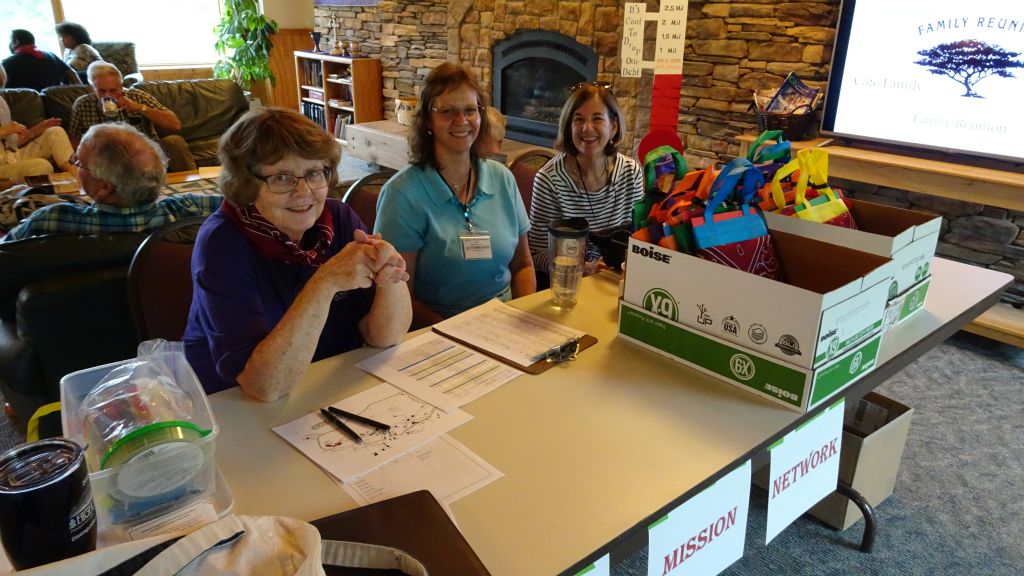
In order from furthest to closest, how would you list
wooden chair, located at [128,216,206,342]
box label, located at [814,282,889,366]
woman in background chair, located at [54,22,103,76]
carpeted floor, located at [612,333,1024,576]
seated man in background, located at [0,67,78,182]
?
woman in background chair, located at [54,22,103,76] < seated man in background, located at [0,67,78,182] < carpeted floor, located at [612,333,1024,576] < wooden chair, located at [128,216,206,342] < box label, located at [814,282,889,366]

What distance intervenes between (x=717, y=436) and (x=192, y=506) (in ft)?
2.52

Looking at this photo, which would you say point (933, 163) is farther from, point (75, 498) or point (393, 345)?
point (75, 498)

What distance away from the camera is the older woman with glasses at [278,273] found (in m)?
1.20

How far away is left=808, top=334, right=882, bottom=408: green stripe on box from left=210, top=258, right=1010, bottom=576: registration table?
4 cm

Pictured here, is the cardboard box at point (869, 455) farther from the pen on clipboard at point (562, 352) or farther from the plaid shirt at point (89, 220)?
the plaid shirt at point (89, 220)

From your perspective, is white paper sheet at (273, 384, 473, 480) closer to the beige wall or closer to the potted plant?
the potted plant

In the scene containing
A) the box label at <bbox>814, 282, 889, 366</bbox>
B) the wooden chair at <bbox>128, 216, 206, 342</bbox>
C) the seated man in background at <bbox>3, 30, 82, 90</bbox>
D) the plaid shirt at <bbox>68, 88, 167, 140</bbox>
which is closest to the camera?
A: the box label at <bbox>814, 282, 889, 366</bbox>

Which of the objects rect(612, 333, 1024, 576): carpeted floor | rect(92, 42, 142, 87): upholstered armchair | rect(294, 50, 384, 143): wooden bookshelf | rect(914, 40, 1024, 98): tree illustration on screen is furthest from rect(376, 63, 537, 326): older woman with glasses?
rect(92, 42, 142, 87): upholstered armchair

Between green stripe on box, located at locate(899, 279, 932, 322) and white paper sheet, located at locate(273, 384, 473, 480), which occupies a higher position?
green stripe on box, located at locate(899, 279, 932, 322)

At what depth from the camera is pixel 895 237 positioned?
4.30 ft

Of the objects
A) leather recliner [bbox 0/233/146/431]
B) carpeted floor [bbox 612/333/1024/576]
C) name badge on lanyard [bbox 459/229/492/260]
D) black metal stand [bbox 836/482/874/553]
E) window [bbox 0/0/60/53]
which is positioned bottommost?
carpeted floor [bbox 612/333/1024/576]

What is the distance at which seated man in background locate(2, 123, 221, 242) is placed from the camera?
6.56 feet

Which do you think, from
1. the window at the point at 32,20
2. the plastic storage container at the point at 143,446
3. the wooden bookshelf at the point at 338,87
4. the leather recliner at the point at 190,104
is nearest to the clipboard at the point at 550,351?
the plastic storage container at the point at 143,446

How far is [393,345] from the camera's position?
1390mm
